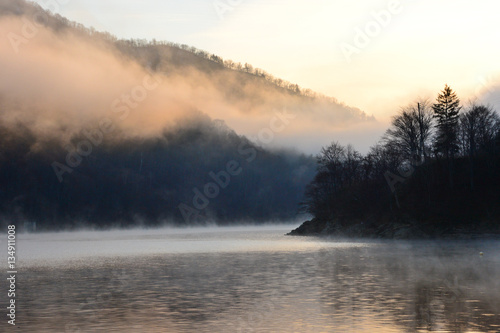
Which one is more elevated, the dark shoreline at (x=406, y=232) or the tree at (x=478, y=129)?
the tree at (x=478, y=129)

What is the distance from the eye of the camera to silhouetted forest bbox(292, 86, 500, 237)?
443 ft

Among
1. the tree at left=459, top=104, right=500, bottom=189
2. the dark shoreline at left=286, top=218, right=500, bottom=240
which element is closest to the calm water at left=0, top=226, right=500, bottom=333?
the dark shoreline at left=286, top=218, right=500, bottom=240

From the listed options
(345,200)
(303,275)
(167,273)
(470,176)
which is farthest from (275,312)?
(345,200)

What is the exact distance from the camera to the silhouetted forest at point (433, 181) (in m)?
135

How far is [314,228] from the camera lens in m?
190

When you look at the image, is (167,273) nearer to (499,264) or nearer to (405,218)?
(499,264)

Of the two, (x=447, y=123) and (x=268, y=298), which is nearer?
(x=268, y=298)

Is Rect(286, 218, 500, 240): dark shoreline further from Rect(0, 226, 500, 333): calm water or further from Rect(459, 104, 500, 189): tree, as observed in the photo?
Rect(0, 226, 500, 333): calm water

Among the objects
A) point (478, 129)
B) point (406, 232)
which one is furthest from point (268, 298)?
point (478, 129)

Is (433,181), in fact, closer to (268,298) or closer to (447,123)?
(447,123)

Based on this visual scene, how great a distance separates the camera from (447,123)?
160000 millimetres

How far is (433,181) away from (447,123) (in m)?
18.5

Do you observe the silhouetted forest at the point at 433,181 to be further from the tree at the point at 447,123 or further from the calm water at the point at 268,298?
the calm water at the point at 268,298

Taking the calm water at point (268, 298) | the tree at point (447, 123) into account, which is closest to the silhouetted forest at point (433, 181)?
the tree at point (447, 123)
